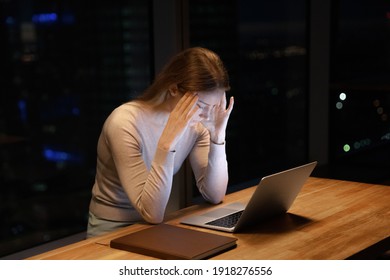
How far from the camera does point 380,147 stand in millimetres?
4613

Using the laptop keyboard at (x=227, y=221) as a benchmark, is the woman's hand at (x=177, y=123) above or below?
above

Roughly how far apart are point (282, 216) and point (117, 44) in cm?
197

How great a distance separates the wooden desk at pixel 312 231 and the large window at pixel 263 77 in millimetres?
2041

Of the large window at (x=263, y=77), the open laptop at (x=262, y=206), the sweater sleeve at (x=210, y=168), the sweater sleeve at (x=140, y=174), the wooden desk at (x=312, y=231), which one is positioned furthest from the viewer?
the large window at (x=263, y=77)

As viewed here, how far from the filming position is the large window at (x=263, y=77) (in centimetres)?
431

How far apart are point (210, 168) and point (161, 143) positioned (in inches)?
12.6

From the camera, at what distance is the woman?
200cm

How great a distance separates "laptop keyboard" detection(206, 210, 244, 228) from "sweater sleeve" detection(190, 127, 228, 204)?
199 mm

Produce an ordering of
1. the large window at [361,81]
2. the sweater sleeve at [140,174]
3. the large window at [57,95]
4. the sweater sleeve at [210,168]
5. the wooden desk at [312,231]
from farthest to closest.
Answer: the large window at [361,81], the large window at [57,95], the sweater sleeve at [210,168], the sweater sleeve at [140,174], the wooden desk at [312,231]

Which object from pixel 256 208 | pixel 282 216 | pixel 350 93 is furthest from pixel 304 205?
pixel 350 93

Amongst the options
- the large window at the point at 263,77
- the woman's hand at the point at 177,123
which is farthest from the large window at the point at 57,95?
the woman's hand at the point at 177,123

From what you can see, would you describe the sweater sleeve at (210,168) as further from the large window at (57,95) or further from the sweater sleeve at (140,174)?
the large window at (57,95)

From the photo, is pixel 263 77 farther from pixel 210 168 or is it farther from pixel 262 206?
pixel 262 206

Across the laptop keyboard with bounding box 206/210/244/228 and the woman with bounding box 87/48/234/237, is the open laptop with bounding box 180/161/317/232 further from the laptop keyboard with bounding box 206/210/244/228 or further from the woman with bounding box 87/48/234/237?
the woman with bounding box 87/48/234/237
